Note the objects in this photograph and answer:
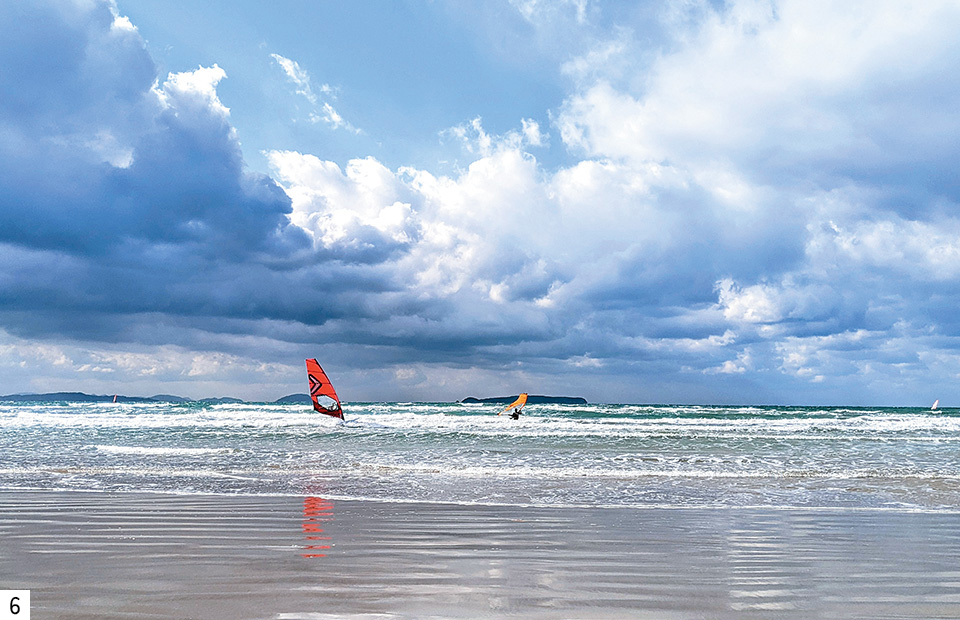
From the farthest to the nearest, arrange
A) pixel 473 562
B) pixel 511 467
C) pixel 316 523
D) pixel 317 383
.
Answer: pixel 317 383, pixel 511 467, pixel 316 523, pixel 473 562

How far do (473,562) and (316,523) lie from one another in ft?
9.09

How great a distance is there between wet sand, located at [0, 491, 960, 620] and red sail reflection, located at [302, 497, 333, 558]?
0.10ft

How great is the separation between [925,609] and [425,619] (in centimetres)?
338

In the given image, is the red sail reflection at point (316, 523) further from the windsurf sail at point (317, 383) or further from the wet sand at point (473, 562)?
the windsurf sail at point (317, 383)

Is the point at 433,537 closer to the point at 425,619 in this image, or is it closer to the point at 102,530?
the point at 425,619

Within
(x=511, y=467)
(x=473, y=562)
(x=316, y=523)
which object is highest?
(x=473, y=562)

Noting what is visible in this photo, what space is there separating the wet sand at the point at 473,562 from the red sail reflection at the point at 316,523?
32 mm

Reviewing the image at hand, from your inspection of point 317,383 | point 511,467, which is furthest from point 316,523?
point 317,383

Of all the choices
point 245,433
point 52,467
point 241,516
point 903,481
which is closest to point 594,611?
point 241,516

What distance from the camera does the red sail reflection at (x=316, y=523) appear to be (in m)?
5.88

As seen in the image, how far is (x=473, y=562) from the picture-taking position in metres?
5.44

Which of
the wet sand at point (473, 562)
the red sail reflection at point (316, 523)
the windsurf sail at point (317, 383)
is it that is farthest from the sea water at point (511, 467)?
the windsurf sail at point (317, 383)

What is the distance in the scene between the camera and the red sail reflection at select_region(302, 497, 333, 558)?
5.88m

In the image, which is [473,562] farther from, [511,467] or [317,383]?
[317,383]
